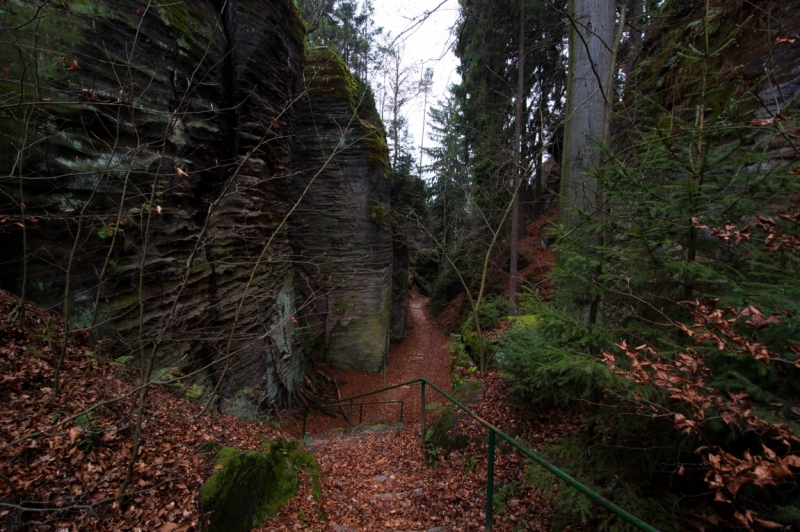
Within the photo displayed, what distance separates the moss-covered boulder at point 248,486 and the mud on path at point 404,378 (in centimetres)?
417

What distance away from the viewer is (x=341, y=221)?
471 inches

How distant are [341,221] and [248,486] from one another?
372 inches

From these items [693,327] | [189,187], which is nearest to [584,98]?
[693,327]

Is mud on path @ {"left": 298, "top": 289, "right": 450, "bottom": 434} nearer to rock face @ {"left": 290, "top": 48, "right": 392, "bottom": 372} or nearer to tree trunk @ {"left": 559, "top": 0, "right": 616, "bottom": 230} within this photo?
rock face @ {"left": 290, "top": 48, "right": 392, "bottom": 372}

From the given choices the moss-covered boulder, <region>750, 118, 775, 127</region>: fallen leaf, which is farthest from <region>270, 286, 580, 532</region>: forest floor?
<region>750, 118, 775, 127</region>: fallen leaf

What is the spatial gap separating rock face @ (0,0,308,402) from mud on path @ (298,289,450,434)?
7.71ft

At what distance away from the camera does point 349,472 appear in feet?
16.8

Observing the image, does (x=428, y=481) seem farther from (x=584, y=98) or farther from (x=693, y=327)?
(x=584, y=98)

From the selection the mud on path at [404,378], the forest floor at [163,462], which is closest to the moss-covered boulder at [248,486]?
the forest floor at [163,462]

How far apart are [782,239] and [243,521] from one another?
452 cm

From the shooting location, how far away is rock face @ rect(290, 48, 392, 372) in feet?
37.1

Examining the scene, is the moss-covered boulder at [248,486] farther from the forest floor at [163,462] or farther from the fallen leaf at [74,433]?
the fallen leaf at [74,433]

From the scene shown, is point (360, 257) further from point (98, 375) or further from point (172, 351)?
point (98, 375)

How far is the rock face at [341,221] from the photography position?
11297 mm
